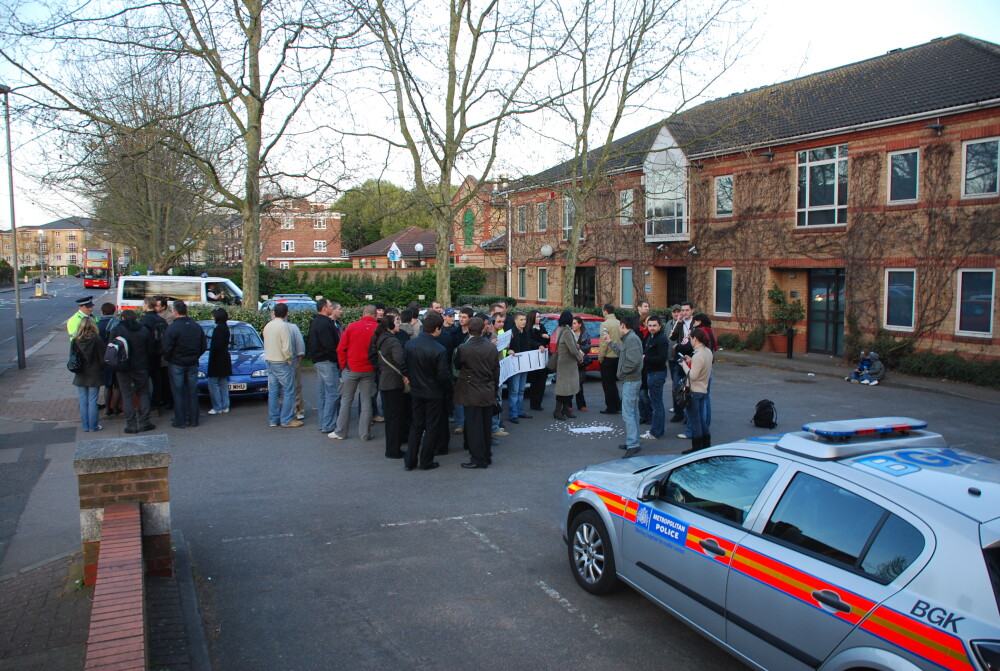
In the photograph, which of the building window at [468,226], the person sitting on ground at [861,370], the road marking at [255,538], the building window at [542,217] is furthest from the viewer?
the building window at [542,217]

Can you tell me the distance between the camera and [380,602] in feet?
16.6

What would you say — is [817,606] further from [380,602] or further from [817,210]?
[817,210]

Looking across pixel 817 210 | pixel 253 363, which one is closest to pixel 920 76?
pixel 817 210

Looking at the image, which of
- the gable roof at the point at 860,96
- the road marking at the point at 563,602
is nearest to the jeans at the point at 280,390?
the road marking at the point at 563,602

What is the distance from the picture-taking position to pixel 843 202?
19.9 meters

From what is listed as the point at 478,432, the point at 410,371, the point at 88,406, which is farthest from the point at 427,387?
the point at 88,406

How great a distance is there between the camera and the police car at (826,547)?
292cm

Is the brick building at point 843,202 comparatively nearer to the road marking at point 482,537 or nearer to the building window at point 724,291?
the building window at point 724,291

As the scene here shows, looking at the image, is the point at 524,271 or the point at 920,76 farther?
the point at 524,271

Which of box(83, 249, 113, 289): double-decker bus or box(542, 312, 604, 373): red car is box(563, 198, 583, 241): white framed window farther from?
box(83, 249, 113, 289): double-decker bus

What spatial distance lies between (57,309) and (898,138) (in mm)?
46458

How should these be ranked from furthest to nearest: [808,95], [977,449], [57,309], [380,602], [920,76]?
1. [57,309]
2. [808,95]
3. [920,76]
4. [977,449]
5. [380,602]

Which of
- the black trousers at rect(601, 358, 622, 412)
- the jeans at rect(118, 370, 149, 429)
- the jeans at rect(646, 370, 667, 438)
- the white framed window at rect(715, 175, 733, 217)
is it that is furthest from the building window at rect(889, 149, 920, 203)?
the jeans at rect(118, 370, 149, 429)

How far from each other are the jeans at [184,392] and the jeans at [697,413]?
7.48 metres
